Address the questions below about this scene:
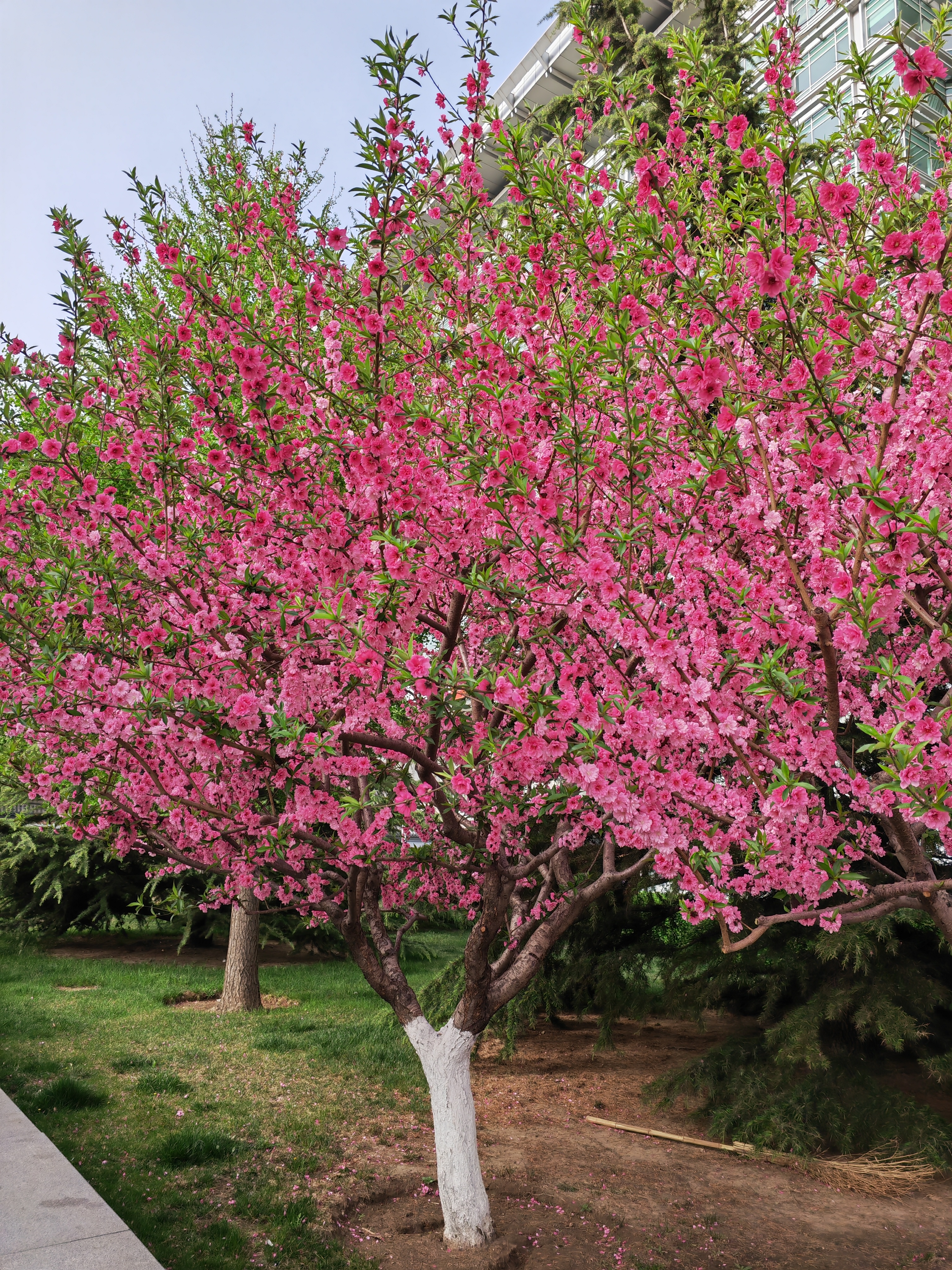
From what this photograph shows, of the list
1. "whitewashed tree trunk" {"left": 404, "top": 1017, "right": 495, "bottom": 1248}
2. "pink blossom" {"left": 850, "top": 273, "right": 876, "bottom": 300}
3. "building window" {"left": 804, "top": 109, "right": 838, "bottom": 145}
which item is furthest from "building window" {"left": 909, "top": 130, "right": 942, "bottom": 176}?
"whitewashed tree trunk" {"left": 404, "top": 1017, "right": 495, "bottom": 1248}

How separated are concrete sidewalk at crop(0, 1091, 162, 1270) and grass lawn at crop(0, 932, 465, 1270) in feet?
2.21

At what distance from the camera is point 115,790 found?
5.63 m

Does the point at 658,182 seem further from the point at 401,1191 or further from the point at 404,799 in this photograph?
the point at 401,1191

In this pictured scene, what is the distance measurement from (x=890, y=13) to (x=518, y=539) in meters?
22.0

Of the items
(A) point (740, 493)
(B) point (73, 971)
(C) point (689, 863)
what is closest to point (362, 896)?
(C) point (689, 863)

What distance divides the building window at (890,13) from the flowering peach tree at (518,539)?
18053 mm

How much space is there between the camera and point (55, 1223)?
12.1 ft

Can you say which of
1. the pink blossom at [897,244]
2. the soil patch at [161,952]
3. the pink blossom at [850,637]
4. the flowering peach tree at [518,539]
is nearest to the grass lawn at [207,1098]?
the flowering peach tree at [518,539]

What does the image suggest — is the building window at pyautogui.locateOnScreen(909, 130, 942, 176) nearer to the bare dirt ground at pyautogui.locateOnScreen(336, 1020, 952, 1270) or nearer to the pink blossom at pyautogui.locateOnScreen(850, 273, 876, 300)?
the pink blossom at pyautogui.locateOnScreen(850, 273, 876, 300)

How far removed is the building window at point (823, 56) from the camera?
19984 mm

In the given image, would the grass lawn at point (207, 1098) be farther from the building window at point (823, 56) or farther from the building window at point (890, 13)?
the building window at point (823, 56)

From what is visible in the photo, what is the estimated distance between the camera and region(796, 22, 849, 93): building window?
20.0 metres

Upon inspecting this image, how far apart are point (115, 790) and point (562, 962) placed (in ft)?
17.2

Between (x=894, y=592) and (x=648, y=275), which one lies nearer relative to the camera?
(x=894, y=592)
